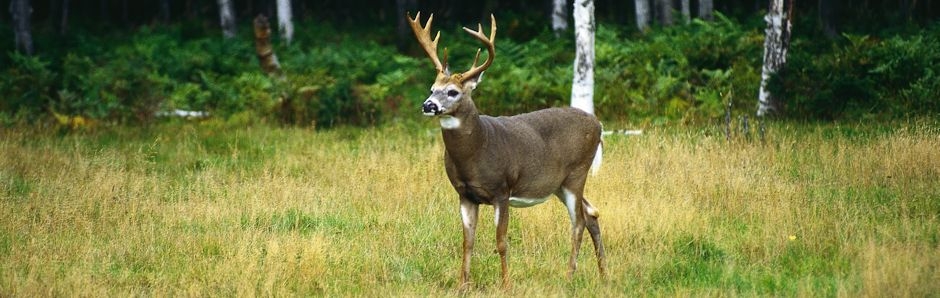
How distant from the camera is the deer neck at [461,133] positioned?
24.9 ft

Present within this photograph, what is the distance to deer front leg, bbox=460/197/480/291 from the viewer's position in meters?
7.83

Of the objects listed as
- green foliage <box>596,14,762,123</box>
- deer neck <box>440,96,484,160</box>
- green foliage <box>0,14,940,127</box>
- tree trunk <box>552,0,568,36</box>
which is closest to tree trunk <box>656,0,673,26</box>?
tree trunk <box>552,0,568,36</box>

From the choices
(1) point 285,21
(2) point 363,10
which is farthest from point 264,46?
(2) point 363,10

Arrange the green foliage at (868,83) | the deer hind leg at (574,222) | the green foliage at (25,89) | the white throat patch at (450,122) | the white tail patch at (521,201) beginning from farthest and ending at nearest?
1. the green foliage at (25,89)
2. the green foliage at (868,83)
3. the deer hind leg at (574,222)
4. the white tail patch at (521,201)
5. the white throat patch at (450,122)

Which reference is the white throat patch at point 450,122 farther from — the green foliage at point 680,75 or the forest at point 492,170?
the green foliage at point 680,75

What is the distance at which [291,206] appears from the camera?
10.6 m

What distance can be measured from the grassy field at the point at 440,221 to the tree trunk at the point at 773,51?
1951 mm

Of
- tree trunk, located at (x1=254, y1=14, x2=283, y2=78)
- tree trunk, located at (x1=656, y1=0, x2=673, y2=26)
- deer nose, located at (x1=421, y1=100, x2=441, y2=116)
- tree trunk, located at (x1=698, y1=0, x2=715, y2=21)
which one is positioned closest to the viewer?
deer nose, located at (x1=421, y1=100, x2=441, y2=116)

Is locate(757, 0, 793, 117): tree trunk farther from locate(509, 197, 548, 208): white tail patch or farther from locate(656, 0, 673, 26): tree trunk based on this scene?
locate(656, 0, 673, 26): tree trunk

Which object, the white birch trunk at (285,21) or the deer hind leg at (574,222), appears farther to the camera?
the white birch trunk at (285,21)

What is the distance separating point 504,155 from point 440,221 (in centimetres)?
249

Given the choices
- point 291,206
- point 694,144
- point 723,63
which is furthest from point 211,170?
point 723,63

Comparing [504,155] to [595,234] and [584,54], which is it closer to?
[595,234]

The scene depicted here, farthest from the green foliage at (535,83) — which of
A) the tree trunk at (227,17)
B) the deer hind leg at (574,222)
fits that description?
the deer hind leg at (574,222)
